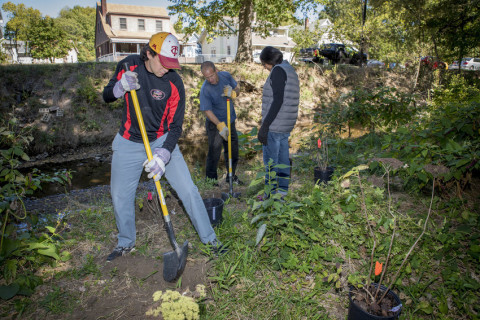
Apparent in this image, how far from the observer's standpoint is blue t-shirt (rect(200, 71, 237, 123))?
4719mm

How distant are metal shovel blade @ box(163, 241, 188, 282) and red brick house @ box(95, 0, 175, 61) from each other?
1160 inches

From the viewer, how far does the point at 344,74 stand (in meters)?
15.8

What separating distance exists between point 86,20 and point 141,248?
2424 inches

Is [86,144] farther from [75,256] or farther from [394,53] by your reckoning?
[394,53]

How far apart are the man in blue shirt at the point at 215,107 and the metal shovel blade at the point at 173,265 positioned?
7.89 feet

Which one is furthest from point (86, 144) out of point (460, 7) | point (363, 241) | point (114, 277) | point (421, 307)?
point (460, 7)

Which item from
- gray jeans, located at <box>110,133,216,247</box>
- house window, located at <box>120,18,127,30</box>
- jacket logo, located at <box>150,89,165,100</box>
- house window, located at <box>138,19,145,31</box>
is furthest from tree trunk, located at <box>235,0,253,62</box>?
house window, located at <box>120,18,127,30</box>

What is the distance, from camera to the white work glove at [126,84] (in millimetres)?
2631

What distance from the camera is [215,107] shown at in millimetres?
4945

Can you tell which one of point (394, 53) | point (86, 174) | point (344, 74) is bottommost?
point (86, 174)

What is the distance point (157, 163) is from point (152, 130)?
41 cm

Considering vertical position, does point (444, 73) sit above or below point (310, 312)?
above

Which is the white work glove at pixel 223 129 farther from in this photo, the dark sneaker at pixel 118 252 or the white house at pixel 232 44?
the white house at pixel 232 44

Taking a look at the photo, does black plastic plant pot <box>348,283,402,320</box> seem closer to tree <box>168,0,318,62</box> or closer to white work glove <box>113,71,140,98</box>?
white work glove <box>113,71,140,98</box>
